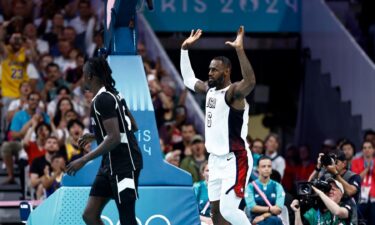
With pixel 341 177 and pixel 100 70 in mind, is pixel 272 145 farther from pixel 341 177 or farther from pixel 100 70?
pixel 100 70

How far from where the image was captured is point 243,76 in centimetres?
1141

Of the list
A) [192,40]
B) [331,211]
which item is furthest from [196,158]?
[192,40]

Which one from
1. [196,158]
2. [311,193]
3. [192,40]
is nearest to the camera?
[192,40]

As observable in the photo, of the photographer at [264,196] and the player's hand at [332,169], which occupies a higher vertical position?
the player's hand at [332,169]

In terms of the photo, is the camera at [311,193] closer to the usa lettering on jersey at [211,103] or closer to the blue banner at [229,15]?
the usa lettering on jersey at [211,103]

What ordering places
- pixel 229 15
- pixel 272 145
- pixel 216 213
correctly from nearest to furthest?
1. pixel 216 213
2. pixel 272 145
3. pixel 229 15

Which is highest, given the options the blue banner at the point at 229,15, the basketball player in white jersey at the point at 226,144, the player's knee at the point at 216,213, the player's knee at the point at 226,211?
the blue banner at the point at 229,15

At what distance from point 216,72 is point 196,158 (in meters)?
5.22

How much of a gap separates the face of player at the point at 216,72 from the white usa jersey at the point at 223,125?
10 cm

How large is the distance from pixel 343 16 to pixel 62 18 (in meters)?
5.50

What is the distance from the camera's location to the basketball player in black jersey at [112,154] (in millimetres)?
10773

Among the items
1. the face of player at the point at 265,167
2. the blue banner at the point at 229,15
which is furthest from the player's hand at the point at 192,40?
the blue banner at the point at 229,15

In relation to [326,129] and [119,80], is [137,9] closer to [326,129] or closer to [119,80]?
[119,80]

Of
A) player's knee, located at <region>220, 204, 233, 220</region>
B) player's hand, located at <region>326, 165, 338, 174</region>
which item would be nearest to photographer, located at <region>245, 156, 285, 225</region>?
player's hand, located at <region>326, 165, 338, 174</region>
